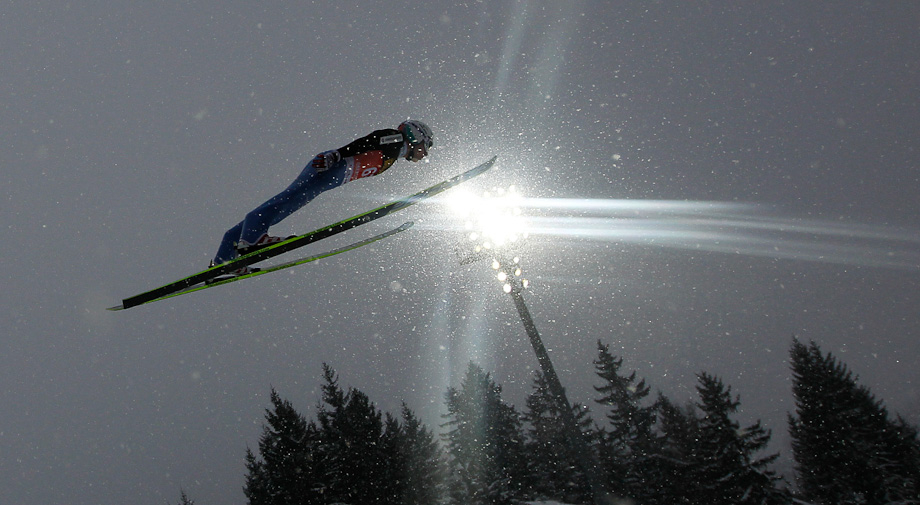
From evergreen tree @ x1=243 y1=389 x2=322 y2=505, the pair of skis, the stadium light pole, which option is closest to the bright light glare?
the stadium light pole

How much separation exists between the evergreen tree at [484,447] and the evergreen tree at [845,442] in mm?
12996

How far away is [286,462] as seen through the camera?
62.2 ft

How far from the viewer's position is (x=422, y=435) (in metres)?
24.5

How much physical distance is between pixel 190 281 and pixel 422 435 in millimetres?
19112

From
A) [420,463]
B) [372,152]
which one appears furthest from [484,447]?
[372,152]

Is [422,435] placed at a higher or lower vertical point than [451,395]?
lower

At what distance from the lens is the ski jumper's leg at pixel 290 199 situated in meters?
6.60

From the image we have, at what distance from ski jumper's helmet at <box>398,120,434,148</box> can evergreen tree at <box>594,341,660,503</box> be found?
18.6 m

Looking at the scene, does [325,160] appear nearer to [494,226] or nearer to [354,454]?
[494,226]

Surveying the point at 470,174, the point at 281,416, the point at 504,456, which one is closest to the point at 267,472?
the point at 281,416

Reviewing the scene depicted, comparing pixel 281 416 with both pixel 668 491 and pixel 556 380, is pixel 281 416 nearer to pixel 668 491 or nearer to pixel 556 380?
pixel 556 380

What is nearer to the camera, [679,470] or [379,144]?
[379,144]

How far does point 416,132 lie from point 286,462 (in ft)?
53.1

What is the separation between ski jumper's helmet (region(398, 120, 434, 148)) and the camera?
7.30 metres
